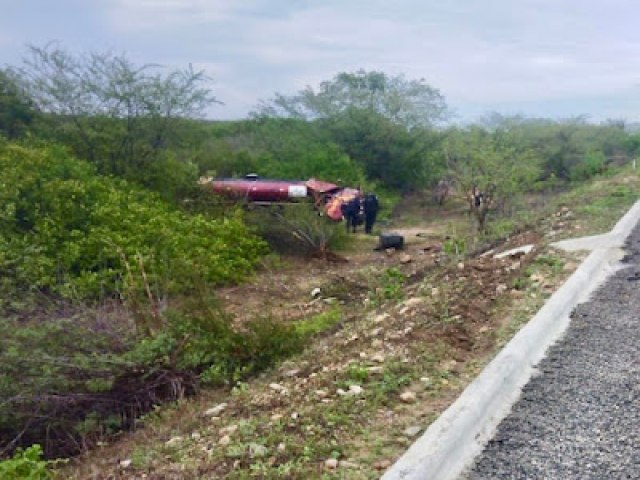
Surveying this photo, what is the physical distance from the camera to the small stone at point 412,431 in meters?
3.81

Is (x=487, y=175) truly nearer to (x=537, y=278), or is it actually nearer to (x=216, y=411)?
(x=537, y=278)

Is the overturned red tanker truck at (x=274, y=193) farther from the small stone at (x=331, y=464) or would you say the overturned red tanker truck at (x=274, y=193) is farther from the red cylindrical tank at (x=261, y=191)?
the small stone at (x=331, y=464)

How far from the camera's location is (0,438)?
6816mm

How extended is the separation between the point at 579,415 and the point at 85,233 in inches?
489

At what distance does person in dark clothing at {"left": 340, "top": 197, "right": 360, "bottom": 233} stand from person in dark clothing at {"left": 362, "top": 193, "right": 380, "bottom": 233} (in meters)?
0.55

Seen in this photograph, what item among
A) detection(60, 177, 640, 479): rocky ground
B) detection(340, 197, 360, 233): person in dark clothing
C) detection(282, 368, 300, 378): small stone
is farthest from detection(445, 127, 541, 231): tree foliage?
detection(282, 368, 300, 378): small stone

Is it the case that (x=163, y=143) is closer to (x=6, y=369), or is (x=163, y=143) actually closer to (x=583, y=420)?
(x=6, y=369)

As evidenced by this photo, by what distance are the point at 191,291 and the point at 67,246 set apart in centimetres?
603

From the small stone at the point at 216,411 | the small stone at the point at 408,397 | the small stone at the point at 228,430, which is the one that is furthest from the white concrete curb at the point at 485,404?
the small stone at the point at 216,411

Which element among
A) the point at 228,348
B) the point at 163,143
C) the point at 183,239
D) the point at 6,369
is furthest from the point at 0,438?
the point at 163,143

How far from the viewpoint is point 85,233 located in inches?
569

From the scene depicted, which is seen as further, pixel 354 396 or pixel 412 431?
pixel 354 396

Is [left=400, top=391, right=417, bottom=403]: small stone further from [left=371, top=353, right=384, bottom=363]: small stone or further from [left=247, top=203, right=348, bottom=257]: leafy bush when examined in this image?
[left=247, top=203, right=348, bottom=257]: leafy bush

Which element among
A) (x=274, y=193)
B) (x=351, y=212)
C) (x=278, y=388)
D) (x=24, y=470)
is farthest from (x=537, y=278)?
(x=351, y=212)
